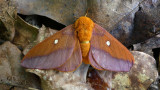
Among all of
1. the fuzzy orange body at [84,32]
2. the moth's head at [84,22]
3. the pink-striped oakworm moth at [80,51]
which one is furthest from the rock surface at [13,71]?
the moth's head at [84,22]

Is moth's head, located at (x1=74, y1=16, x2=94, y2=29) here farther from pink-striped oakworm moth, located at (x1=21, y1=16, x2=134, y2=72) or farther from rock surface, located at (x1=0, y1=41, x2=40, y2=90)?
rock surface, located at (x1=0, y1=41, x2=40, y2=90)

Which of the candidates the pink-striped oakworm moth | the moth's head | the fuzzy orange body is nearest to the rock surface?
the pink-striped oakworm moth

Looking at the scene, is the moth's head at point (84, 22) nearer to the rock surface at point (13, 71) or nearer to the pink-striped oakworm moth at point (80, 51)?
the pink-striped oakworm moth at point (80, 51)

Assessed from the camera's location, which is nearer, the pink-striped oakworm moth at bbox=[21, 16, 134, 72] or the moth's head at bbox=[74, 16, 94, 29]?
the pink-striped oakworm moth at bbox=[21, 16, 134, 72]

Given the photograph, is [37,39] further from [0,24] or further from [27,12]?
[0,24]

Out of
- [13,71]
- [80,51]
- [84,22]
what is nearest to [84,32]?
[84,22]

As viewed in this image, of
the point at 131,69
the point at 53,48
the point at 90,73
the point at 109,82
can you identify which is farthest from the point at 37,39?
the point at 131,69

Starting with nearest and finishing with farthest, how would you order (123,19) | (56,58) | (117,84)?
(56,58), (117,84), (123,19)

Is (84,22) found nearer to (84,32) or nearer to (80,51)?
(84,32)
